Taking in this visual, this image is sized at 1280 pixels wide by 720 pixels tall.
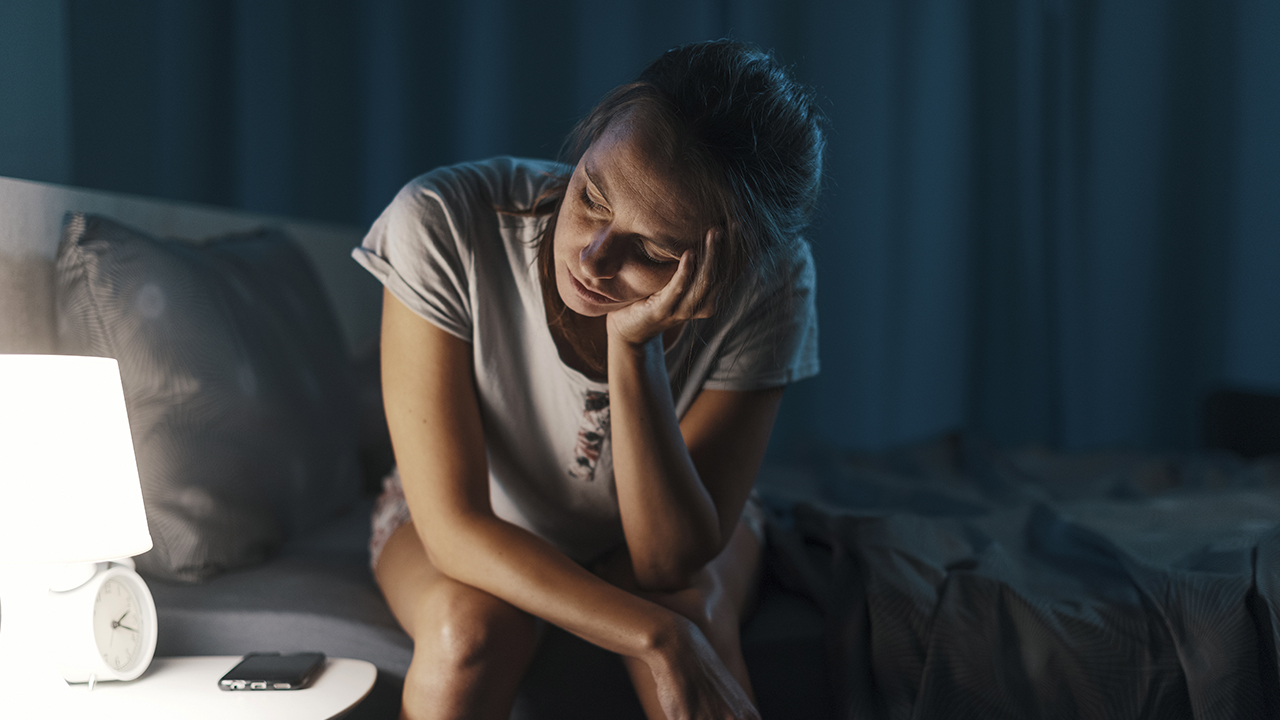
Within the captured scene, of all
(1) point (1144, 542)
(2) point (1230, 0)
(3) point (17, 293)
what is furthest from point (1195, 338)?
(3) point (17, 293)

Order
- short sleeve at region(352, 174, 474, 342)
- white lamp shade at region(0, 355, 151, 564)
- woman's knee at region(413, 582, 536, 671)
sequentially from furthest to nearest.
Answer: short sleeve at region(352, 174, 474, 342) < woman's knee at region(413, 582, 536, 671) < white lamp shade at region(0, 355, 151, 564)

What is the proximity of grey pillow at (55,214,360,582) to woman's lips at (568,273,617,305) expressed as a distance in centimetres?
55

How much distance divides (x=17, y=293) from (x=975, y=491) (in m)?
1.53

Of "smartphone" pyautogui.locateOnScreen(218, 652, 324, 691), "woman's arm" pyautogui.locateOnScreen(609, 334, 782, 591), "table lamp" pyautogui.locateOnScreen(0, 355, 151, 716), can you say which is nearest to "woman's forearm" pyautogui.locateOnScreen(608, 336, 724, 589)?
"woman's arm" pyautogui.locateOnScreen(609, 334, 782, 591)

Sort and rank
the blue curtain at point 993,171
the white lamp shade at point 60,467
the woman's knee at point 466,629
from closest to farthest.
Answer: the white lamp shade at point 60,467, the woman's knee at point 466,629, the blue curtain at point 993,171

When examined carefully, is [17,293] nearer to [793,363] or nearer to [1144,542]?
[793,363]

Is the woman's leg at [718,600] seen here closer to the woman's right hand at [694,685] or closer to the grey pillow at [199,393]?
the woman's right hand at [694,685]

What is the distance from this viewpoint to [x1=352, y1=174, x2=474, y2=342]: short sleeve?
887 mm

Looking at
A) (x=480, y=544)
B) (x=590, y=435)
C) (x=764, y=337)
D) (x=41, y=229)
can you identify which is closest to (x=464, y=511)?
(x=480, y=544)

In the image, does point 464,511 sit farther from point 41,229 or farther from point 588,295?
point 41,229

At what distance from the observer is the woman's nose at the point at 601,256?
0.75 metres

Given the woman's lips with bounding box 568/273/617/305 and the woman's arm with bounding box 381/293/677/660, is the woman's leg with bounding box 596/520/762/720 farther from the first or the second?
the woman's lips with bounding box 568/273/617/305

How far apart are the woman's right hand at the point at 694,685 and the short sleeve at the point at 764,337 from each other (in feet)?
1.03

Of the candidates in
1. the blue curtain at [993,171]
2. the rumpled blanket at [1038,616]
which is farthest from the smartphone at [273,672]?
the blue curtain at [993,171]
